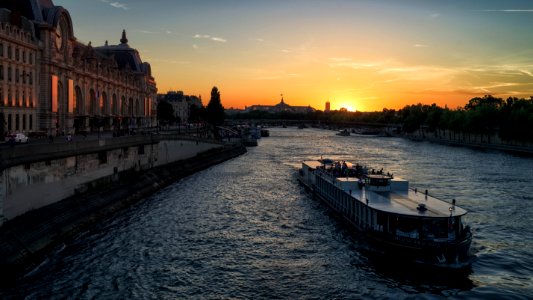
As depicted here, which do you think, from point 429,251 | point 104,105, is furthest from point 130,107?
point 429,251

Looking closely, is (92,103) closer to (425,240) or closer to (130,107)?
(130,107)

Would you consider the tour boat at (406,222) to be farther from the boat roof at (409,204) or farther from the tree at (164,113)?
the tree at (164,113)

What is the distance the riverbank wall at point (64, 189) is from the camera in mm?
28438

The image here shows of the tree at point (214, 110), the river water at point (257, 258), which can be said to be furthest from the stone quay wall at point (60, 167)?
the tree at point (214, 110)

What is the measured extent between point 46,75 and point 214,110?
4039 inches

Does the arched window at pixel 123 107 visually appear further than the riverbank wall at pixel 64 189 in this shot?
Yes

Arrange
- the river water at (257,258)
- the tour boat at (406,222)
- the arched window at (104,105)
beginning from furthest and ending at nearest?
the arched window at (104,105) < the tour boat at (406,222) < the river water at (257,258)

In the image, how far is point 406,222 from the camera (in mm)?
30141

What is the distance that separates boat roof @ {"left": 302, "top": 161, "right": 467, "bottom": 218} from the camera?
2994 cm

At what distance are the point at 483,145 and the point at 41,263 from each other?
13238 cm

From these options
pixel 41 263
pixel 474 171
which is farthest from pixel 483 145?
pixel 41 263

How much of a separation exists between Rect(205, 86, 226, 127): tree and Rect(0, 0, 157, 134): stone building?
70719mm

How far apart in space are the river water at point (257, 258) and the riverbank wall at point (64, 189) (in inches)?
54.0

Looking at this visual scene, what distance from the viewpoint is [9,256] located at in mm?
26016
